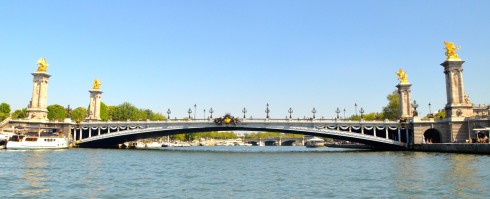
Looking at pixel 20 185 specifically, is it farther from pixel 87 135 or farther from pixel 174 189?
pixel 87 135

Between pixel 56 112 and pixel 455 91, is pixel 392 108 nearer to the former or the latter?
pixel 455 91

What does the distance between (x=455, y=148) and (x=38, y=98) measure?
73192mm

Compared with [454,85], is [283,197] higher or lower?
lower

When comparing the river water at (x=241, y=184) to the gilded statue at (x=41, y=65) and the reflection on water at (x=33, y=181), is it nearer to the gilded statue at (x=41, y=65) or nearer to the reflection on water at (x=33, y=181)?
the reflection on water at (x=33, y=181)

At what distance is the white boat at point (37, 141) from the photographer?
67.8 metres

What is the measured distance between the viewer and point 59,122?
3364 inches

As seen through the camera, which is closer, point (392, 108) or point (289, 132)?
point (289, 132)


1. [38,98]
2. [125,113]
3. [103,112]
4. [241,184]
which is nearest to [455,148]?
[241,184]

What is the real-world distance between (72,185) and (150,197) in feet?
22.0

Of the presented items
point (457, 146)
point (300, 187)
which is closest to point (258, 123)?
point (457, 146)

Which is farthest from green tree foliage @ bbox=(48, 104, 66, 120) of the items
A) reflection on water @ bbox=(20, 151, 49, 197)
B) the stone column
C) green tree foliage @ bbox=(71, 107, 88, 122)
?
the stone column

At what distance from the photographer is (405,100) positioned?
8844 cm

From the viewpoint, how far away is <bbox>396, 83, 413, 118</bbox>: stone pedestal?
8831cm

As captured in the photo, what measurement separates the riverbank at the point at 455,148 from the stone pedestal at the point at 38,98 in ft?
222
